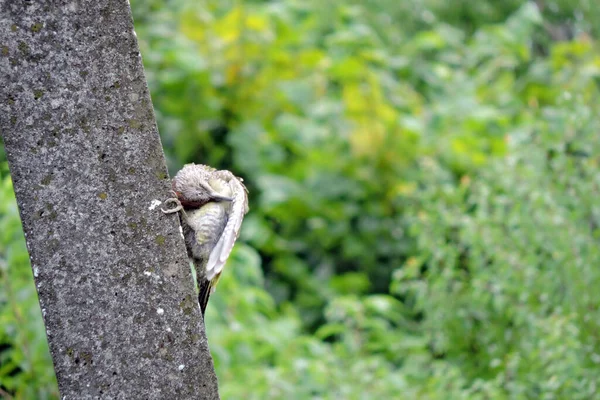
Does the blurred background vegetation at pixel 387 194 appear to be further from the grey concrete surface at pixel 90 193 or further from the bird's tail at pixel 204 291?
the grey concrete surface at pixel 90 193

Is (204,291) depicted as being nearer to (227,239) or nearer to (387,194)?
(227,239)

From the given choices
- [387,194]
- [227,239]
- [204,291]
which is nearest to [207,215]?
[227,239]

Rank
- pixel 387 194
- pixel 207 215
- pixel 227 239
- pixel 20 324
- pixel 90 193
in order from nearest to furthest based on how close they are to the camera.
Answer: pixel 90 193
pixel 227 239
pixel 207 215
pixel 20 324
pixel 387 194

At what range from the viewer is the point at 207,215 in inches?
115

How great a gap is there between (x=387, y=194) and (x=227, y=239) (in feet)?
13.2

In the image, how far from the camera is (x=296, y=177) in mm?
6832

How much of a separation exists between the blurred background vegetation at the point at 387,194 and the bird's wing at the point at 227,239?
1297 millimetres

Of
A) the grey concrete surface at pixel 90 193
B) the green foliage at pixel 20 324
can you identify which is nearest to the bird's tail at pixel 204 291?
the grey concrete surface at pixel 90 193

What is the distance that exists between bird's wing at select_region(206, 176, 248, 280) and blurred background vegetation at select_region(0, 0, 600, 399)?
1.30 meters

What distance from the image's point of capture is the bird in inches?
112

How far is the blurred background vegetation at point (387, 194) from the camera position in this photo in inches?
164

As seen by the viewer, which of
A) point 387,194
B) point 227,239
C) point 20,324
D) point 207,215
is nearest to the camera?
point 227,239

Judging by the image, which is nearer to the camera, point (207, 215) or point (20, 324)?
point (207, 215)

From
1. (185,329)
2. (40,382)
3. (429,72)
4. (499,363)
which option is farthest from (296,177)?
(185,329)
